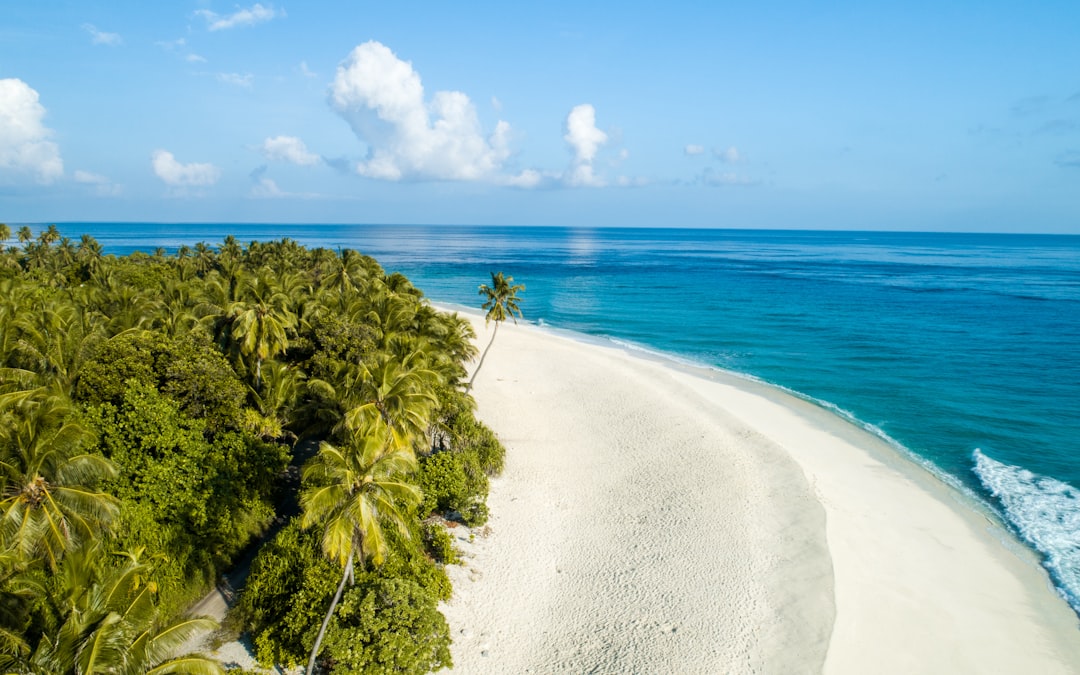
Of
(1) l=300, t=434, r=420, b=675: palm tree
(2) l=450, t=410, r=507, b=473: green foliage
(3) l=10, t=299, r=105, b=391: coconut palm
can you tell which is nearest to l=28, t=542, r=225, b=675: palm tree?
(1) l=300, t=434, r=420, b=675: palm tree

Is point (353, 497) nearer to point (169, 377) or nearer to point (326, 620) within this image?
point (326, 620)

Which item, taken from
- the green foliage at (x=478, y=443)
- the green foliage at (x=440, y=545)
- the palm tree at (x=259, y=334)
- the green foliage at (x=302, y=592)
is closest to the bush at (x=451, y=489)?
the green foliage at (x=440, y=545)

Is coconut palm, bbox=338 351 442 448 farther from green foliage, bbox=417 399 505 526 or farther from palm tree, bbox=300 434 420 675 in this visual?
palm tree, bbox=300 434 420 675

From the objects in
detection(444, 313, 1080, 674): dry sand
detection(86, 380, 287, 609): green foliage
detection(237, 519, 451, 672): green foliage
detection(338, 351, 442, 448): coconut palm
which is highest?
Answer: detection(338, 351, 442, 448): coconut palm

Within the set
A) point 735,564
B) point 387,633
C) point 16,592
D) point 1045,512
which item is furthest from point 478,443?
point 1045,512

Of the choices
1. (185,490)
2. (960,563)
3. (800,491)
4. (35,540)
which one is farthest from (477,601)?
(960,563)

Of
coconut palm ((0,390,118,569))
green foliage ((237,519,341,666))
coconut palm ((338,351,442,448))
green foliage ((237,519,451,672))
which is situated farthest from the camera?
coconut palm ((338,351,442,448))

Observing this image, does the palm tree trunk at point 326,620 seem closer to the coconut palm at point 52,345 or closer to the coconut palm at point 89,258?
the coconut palm at point 52,345
